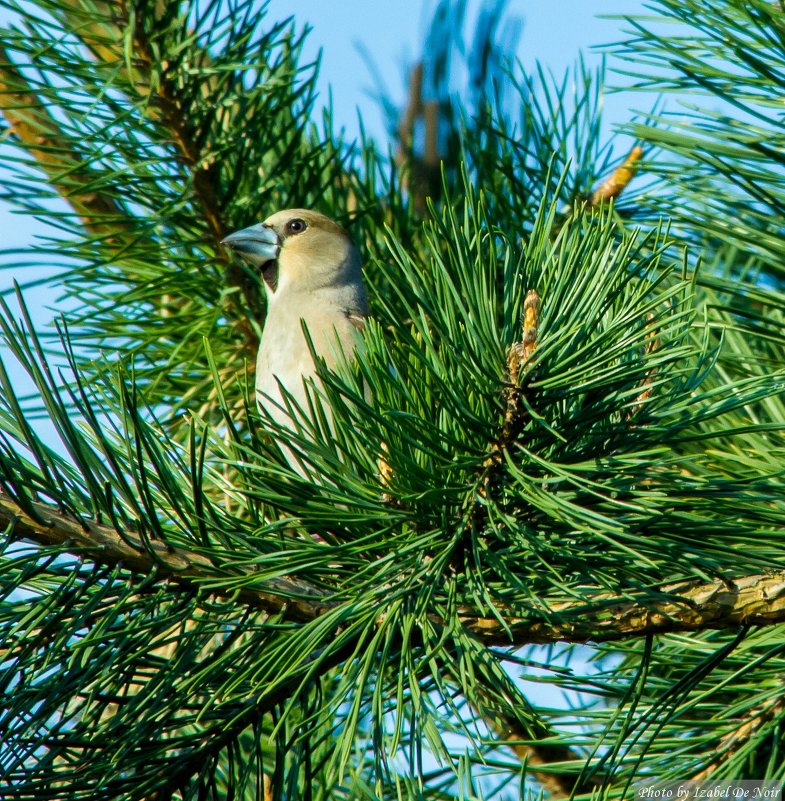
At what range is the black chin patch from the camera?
405 centimetres

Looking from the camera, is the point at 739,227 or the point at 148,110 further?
the point at 148,110

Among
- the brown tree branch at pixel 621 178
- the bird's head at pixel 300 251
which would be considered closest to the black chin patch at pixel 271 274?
the bird's head at pixel 300 251

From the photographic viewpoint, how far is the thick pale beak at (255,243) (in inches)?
116

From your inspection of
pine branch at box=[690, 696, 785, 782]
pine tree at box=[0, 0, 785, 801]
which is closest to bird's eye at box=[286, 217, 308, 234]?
pine tree at box=[0, 0, 785, 801]

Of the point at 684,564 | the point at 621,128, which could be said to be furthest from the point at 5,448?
the point at 621,128

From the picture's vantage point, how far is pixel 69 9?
8.29 ft

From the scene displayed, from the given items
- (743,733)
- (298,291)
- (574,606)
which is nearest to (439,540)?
(574,606)

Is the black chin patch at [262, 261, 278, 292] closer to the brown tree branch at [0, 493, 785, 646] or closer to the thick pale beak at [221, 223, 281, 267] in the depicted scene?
the thick pale beak at [221, 223, 281, 267]

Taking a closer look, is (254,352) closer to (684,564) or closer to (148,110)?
(148,110)

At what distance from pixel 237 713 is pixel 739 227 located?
55.9 inches

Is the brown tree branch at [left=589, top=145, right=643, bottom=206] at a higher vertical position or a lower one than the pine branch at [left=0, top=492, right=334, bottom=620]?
higher

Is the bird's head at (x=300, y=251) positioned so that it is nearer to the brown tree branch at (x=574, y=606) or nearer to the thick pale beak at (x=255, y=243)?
the thick pale beak at (x=255, y=243)

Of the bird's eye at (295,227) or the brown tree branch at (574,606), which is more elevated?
the bird's eye at (295,227)

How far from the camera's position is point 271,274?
4.16m
